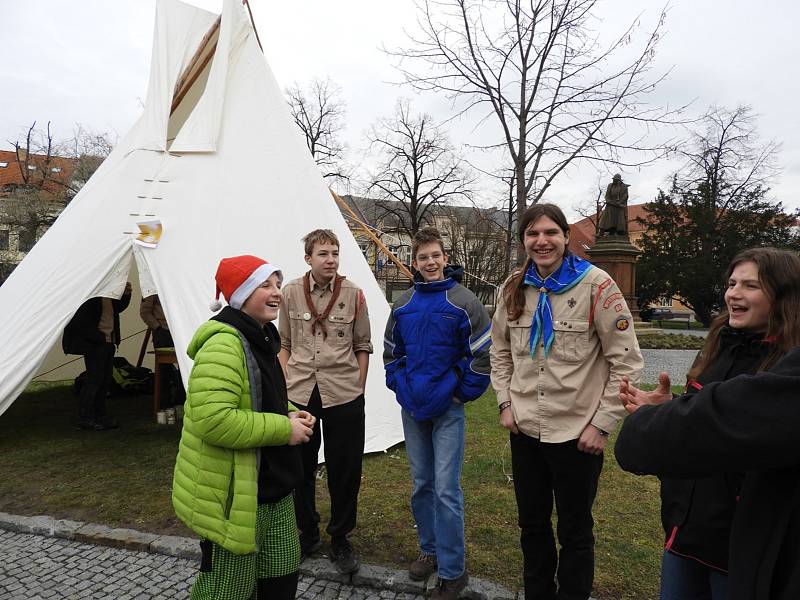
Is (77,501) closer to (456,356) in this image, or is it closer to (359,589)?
(359,589)

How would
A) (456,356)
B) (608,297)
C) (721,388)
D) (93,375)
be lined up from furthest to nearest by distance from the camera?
(93,375)
(456,356)
(608,297)
(721,388)

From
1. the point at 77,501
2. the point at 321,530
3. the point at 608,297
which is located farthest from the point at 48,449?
the point at 608,297

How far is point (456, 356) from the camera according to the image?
2799 millimetres

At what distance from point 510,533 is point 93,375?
15.6ft

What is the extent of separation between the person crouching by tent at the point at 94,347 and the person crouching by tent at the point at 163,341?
1.88 ft

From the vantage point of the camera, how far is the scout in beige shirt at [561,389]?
88.9 inches

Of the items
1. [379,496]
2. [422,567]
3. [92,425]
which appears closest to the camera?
[422,567]

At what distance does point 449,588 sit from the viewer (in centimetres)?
267

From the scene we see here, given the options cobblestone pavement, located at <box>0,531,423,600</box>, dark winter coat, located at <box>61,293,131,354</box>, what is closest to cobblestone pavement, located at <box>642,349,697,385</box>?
cobblestone pavement, located at <box>0,531,423,600</box>

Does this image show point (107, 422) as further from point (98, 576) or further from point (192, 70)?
point (192, 70)

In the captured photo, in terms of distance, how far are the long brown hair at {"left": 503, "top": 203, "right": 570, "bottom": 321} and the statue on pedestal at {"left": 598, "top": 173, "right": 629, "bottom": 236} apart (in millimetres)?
14513

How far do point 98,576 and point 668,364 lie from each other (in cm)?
1139

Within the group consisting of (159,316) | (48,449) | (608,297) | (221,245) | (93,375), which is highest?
(221,245)

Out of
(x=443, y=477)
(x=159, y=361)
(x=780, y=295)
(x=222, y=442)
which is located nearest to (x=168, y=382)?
(x=159, y=361)
